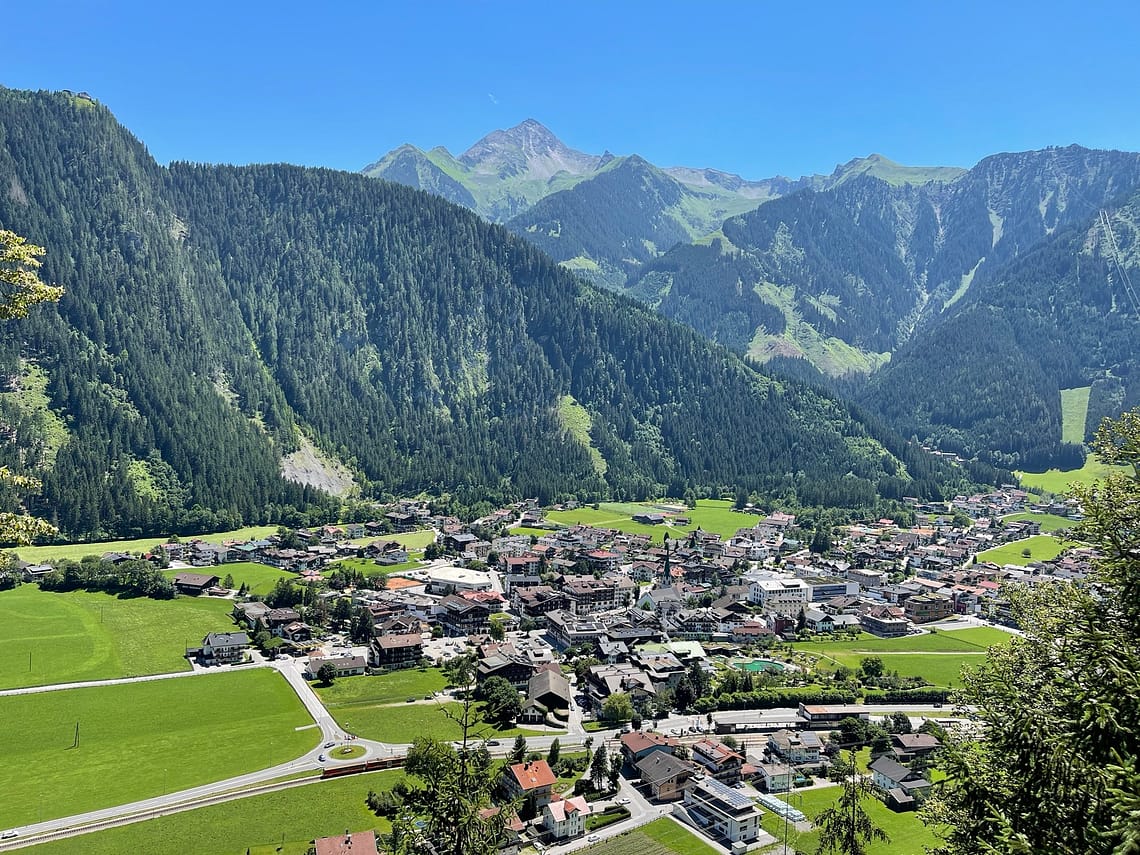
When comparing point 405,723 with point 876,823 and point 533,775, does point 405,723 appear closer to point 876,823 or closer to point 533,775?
point 533,775

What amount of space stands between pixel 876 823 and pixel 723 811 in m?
10.6

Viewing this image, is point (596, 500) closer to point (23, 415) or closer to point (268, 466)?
point (268, 466)

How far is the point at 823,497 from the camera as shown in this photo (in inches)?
7667

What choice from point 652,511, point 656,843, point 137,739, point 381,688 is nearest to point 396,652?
point 381,688

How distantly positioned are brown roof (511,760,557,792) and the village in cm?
14

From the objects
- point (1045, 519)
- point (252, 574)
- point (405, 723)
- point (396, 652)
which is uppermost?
point (396, 652)

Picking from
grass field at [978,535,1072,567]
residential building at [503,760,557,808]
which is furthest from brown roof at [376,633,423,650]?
grass field at [978,535,1072,567]

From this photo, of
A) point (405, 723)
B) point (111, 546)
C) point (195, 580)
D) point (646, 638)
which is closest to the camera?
point (405, 723)

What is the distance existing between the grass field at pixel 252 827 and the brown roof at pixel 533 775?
9073 mm

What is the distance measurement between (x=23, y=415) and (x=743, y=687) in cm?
15882

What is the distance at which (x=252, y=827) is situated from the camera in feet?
159

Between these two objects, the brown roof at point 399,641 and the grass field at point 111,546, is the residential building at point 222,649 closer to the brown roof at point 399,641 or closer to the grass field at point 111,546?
the brown roof at point 399,641

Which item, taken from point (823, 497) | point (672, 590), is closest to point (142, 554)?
point (672, 590)

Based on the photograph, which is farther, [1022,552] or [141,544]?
[1022,552]
